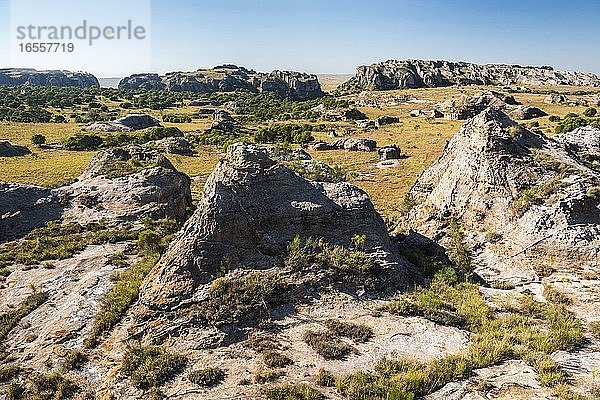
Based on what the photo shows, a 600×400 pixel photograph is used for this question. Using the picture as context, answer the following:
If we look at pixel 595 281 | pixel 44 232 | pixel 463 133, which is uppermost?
pixel 463 133

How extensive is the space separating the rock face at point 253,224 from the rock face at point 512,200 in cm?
437

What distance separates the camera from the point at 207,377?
10492mm

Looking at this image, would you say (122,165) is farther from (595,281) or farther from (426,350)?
(595,281)

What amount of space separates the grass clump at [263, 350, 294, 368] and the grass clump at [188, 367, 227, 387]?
108 cm

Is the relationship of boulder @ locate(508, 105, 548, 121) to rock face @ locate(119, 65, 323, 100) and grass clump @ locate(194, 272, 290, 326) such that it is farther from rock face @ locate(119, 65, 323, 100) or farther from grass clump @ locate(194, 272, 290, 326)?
rock face @ locate(119, 65, 323, 100)

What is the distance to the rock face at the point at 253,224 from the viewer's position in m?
13.7

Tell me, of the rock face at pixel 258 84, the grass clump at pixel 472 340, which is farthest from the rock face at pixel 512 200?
the rock face at pixel 258 84

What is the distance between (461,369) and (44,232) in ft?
72.0

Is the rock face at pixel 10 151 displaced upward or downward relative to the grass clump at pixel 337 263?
downward

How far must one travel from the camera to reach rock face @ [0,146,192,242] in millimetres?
24938

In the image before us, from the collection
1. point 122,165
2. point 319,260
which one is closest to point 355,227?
point 319,260

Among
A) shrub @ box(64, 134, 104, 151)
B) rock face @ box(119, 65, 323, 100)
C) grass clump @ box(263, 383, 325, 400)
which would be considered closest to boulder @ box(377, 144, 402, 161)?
shrub @ box(64, 134, 104, 151)

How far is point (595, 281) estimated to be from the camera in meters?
15.0

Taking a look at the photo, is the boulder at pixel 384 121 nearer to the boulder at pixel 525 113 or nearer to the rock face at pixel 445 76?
the boulder at pixel 525 113
